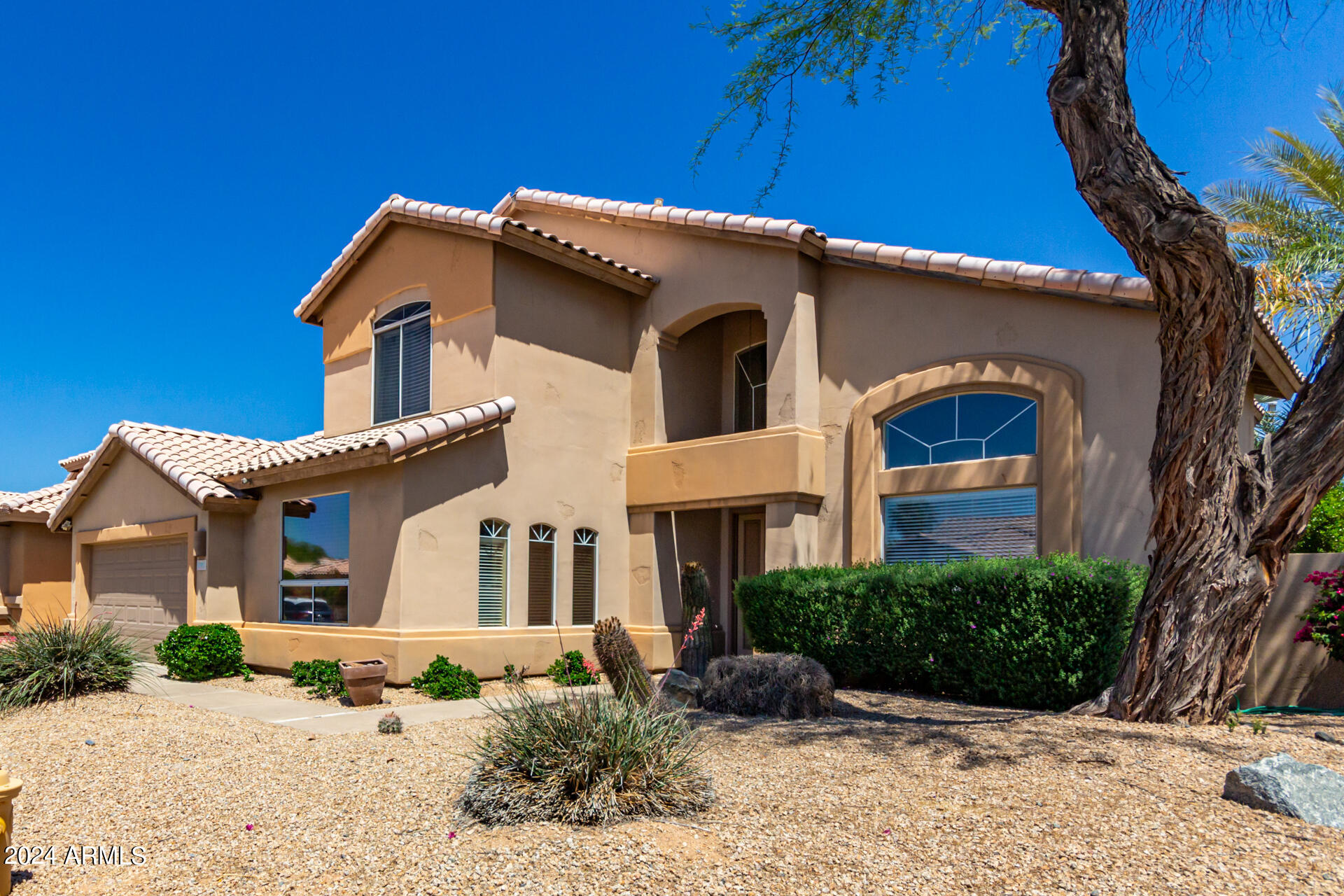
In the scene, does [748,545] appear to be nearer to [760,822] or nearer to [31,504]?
[760,822]

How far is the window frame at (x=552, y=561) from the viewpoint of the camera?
14117 mm

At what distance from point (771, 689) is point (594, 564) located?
6.08 metres

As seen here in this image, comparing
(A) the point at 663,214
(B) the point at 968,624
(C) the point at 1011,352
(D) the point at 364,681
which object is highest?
(A) the point at 663,214

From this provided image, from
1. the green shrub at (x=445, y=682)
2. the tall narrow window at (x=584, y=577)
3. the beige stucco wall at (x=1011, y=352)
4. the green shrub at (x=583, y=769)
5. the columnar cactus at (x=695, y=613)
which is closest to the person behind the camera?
the green shrub at (x=583, y=769)

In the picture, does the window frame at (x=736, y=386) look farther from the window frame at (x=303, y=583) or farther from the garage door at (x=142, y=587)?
the garage door at (x=142, y=587)

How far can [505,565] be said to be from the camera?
45.4ft

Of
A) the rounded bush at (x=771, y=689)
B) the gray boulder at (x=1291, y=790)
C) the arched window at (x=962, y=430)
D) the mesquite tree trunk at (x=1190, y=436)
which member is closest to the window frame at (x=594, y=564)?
the arched window at (x=962, y=430)

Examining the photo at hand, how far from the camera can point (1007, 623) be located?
10.4 meters

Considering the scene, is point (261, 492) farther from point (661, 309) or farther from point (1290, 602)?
point (1290, 602)

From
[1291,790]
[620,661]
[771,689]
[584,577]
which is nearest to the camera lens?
[1291,790]

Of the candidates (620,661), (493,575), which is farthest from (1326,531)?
(493,575)

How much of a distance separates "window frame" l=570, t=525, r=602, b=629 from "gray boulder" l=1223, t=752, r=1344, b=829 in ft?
33.1

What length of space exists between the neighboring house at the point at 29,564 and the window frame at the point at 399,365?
8503mm

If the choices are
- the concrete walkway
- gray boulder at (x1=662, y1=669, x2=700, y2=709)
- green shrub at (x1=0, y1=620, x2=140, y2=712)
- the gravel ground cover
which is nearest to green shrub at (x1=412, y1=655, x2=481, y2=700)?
the concrete walkway
